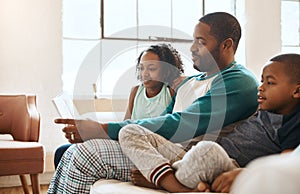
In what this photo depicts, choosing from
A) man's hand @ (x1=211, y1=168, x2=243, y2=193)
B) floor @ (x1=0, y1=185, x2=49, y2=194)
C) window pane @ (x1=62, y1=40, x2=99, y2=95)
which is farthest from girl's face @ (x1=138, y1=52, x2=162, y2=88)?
window pane @ (x1=62, y1=40, x2=99, y2=95)

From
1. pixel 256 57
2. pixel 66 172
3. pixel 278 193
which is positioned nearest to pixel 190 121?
pixel 66 172

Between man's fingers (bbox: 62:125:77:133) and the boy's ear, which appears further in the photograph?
the boy's ear

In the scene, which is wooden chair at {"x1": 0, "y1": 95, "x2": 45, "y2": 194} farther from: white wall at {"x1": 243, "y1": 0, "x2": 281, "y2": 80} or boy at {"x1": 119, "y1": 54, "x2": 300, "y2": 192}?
white wall at {"x1": 243, "y1": 0, "x2": 281, "y2": 80}

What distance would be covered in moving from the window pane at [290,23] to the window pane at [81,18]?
6.25ft

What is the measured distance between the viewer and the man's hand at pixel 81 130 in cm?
163

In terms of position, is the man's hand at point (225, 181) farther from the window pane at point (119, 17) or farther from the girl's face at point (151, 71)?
the window pane at point (119, 17)

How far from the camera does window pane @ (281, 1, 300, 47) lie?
4645 mm

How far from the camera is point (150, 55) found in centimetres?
218

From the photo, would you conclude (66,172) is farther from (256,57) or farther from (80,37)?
(256,57)

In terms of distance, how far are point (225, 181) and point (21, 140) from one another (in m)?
2.23

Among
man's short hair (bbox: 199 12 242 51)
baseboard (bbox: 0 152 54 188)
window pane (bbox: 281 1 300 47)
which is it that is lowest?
baseboard (bbox: 0 152 54 188)

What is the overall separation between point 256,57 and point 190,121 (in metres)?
2.92

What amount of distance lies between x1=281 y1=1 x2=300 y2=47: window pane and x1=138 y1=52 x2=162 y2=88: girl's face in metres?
2.84

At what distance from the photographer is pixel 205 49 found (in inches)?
69.0
